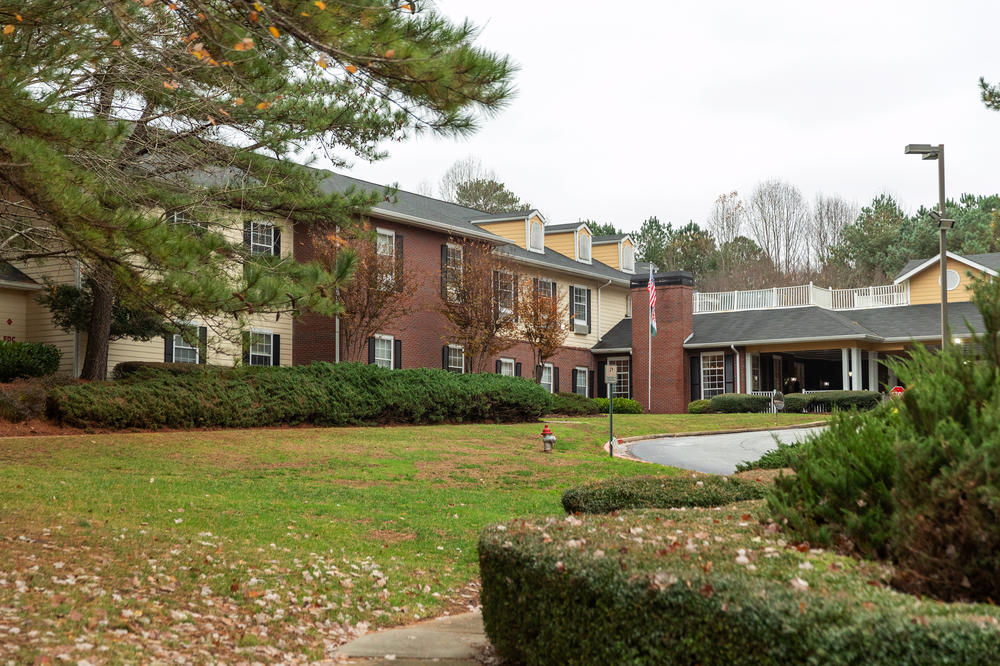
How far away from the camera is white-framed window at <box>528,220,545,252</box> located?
3706 centimetres

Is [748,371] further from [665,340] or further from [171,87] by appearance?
[171,87]

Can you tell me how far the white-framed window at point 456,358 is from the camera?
32.2m

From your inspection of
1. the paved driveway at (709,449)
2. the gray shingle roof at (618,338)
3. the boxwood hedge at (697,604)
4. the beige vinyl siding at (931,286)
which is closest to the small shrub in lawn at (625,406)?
the gray shingle roof at (618,338)

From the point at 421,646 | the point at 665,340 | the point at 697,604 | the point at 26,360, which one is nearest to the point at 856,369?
the point at 665,340

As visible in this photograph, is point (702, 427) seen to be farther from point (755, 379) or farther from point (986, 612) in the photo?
point (986, 612)

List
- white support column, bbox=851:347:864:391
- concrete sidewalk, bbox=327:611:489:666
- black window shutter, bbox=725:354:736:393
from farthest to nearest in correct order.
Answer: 1. black window shutter, bbox=725:354:736:393
2. white support column, bbox=851:347:864:391
3. concrete sidewalk, bbox=327:611:489:666

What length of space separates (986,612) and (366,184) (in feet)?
102

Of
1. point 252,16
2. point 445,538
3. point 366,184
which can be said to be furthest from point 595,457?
point 366,184

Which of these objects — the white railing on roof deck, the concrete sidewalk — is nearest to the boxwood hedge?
the concrete sidewalk

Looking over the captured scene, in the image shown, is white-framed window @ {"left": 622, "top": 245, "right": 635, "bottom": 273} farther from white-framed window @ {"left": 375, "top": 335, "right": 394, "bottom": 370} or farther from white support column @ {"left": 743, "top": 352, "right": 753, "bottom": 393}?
white-framed window @ {"left": 375, "top": 335, "right": 394, "bottom": 370}

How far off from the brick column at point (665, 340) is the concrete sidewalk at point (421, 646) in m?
30.8

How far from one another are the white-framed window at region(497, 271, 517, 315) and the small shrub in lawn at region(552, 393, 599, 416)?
345 centimetres

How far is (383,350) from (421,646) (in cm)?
2288

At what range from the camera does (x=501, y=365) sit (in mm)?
34469
